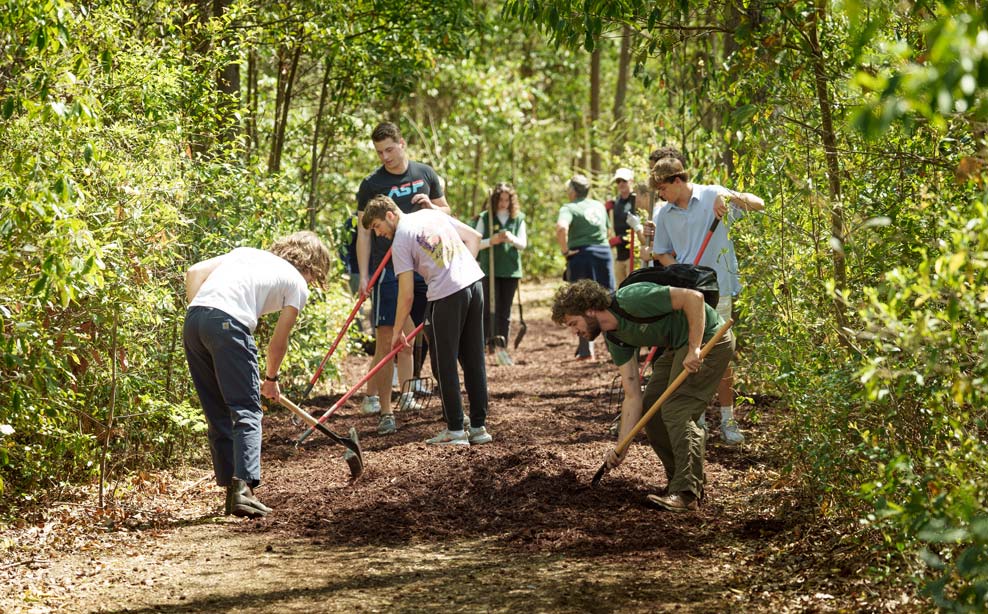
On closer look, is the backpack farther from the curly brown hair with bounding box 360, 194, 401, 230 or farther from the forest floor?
the curly brown hair with bounding box 360, 194, 401, 230

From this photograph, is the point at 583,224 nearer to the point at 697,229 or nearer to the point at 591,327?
the point at 697,229

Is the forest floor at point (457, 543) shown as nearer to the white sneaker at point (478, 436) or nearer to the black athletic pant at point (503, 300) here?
the white sneaker at point (478, 436)

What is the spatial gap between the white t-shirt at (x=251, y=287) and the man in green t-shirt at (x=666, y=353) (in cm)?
146

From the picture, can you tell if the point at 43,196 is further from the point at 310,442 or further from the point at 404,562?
the point at 310,442

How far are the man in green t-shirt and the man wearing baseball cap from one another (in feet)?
19.7

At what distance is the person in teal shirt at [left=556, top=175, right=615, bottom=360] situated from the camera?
461 inches

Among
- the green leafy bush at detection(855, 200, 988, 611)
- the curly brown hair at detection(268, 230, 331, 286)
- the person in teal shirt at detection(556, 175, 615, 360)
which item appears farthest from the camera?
the person in teal shirt at detection(556, 175, 615, 360)

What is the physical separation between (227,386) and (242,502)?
652 mm

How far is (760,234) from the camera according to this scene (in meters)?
6.01

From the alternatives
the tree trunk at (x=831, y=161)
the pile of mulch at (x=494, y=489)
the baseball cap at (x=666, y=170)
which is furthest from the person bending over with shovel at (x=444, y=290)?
the tree trunk at (x=831, y=161)

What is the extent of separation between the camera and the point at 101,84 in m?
5.86

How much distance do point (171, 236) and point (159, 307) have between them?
1.95ft

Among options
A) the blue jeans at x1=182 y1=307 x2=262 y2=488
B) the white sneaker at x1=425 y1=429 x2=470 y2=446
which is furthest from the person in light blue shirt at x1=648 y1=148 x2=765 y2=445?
the blue jeans at x1=182 y1=307 x2=262 y2=488

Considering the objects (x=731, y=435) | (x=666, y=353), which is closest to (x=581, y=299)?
(x=666, y=353)
